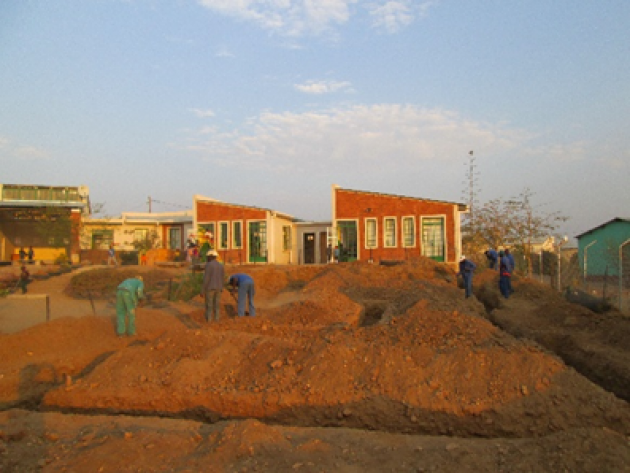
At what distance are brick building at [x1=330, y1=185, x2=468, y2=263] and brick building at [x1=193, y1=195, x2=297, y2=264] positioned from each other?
3.41 metres

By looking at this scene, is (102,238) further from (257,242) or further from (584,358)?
(584,358)

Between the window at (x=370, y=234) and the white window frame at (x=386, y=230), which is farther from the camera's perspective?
the window at (x=370, y=234)

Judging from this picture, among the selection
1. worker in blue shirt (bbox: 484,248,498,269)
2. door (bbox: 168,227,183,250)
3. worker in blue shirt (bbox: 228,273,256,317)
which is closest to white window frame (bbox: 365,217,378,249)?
worker in blue shirt (bbox: 484,248,498,269)

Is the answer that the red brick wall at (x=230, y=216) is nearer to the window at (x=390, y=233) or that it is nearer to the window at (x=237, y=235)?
the window at (x=237, y=235)

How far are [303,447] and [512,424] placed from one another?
2632 millimetres

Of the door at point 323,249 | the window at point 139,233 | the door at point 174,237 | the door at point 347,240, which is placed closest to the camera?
the door at point 347,240

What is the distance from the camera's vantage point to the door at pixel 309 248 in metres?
29.0

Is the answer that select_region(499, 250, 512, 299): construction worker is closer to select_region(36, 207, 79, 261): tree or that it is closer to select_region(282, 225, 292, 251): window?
select_region(282, 225, 292, 251): window

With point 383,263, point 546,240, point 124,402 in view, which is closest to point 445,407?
point 124,402

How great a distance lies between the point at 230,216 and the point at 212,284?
674 inches

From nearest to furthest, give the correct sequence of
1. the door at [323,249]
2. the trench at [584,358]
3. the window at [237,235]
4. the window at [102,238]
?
the trench at [584,358]
the window at [237,235]
the door at [323,249]
the window at [102,238]

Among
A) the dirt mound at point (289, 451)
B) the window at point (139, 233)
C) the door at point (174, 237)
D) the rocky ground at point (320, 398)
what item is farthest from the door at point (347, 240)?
the dirt mound at point (289, 451)

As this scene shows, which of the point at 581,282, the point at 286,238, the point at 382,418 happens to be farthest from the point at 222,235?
the point at 382,418

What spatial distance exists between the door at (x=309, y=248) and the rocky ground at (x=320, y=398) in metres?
18.0
